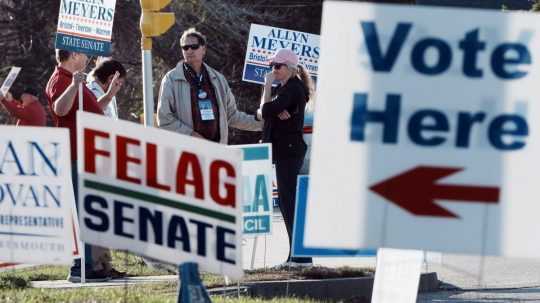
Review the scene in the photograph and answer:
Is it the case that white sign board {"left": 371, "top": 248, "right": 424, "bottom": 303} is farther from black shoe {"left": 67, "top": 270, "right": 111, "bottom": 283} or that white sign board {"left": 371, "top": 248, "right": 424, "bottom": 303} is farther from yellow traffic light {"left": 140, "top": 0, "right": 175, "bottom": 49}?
yellow traffic light {"left": 140, "top": 0, "right": 175, "bottom": 49}

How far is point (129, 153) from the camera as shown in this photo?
5770 millimetres

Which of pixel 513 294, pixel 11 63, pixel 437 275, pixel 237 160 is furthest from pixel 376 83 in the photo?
pixel 11 63

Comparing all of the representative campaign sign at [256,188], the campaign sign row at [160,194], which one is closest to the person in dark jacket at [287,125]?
the representative campaign sign at [256,188]

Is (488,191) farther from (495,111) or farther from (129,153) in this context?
(129,153)

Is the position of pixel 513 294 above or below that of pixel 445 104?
below

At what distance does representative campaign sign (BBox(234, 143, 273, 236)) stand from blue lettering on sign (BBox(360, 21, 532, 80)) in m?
5.92

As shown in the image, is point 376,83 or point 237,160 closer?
point 376,83

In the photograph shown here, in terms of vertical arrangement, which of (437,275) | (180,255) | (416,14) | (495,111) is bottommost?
(437,275)

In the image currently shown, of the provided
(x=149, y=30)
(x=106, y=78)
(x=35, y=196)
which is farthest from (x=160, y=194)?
(x=149, y=30)

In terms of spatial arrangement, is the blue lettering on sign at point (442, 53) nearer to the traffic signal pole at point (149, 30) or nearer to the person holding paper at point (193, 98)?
the person holding paper at point (193, 98)

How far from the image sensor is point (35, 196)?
695 cm

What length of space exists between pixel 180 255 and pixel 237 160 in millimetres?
452

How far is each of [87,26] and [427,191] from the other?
713cm

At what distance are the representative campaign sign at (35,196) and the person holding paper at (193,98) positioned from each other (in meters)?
3.23
